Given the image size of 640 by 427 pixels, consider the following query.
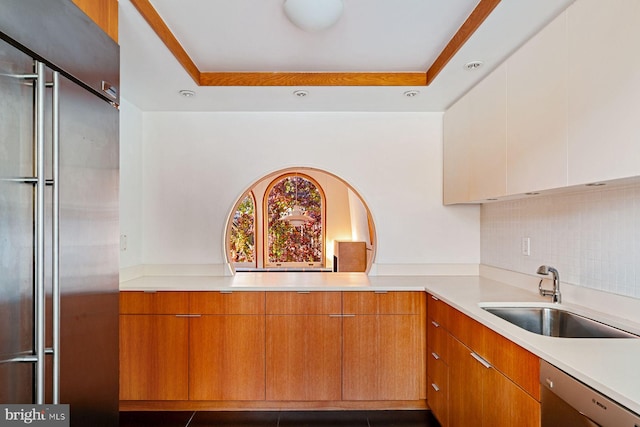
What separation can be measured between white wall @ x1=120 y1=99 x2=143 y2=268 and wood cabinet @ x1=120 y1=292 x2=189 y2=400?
1.34 feet

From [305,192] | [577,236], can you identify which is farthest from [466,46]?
[305,192]

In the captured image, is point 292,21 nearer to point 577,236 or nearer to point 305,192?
point 577,236

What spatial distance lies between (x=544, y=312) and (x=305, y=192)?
6.26 meters

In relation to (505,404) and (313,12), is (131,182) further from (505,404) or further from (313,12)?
(505,404)

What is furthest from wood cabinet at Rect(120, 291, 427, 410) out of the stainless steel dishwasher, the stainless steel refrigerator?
the stainless steel dishwasher

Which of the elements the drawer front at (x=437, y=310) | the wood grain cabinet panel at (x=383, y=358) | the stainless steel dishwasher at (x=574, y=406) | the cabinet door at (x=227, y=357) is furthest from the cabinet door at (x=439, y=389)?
the cabinet door at (x=227, y=357)

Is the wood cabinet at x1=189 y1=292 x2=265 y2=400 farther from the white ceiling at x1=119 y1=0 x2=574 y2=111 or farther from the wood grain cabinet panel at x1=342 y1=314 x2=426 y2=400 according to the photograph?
the white ceiling at x1=119 y1=0 x2=574 y2=111

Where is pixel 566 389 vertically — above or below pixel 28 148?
below

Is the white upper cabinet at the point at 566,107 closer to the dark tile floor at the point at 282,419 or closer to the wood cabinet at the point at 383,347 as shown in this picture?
the wood cabinet at the point at 383,347

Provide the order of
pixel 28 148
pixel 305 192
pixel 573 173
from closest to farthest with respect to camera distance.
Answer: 1. pixel 28 148
2. pixel 573 173
3. pixel 305 192

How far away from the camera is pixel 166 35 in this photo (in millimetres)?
1994

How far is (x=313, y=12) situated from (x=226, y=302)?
192cm

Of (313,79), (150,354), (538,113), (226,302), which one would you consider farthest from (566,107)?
(150,354)

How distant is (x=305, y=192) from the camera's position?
26.4 ft
